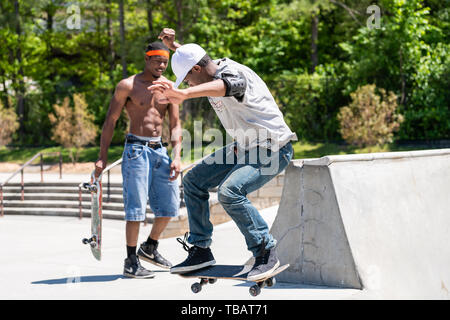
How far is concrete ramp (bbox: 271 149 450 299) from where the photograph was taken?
4625mm

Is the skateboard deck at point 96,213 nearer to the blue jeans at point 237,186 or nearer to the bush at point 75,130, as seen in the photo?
the blue jeans at point 237,186

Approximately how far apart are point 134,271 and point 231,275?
1.66 metres

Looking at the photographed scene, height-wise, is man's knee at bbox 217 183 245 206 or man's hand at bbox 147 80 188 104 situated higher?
man's hand at bbox 147 80 188 104

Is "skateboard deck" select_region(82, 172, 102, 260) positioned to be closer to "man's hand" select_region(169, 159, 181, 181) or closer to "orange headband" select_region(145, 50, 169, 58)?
"man's hand" select_region(169, 159, 181, 181)

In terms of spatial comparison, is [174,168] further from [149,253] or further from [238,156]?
[238,156]

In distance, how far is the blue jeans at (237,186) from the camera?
4.12 m

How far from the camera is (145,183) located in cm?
559

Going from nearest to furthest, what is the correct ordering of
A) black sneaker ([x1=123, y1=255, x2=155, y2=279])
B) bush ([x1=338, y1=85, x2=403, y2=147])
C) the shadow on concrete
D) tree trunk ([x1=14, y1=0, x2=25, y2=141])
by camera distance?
the shadow on concrete, black sneaker ([x1=123, y1=255, x2=155, y2=279]), bush ([x1=338, y1=85, x2=403, y2=147]), tree trunk ([x1=14, y1=0, x2=25, y2=141])

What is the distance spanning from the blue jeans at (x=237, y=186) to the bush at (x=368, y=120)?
12.5 metres

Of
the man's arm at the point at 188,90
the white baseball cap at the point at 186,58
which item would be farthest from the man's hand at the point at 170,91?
the white baseball cap at the point at 186,58

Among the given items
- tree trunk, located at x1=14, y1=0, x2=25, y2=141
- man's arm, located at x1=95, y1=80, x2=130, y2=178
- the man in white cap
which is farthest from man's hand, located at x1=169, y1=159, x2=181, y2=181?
tree trunk, located at x1=14, y1=0, x2=25, y2=141

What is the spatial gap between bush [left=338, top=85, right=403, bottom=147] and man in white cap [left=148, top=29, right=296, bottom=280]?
41.2ft

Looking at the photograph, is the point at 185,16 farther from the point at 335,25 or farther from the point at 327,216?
the point at 327,216

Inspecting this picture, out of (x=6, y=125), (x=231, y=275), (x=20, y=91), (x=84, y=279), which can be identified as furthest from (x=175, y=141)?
(x=20, y=91)
